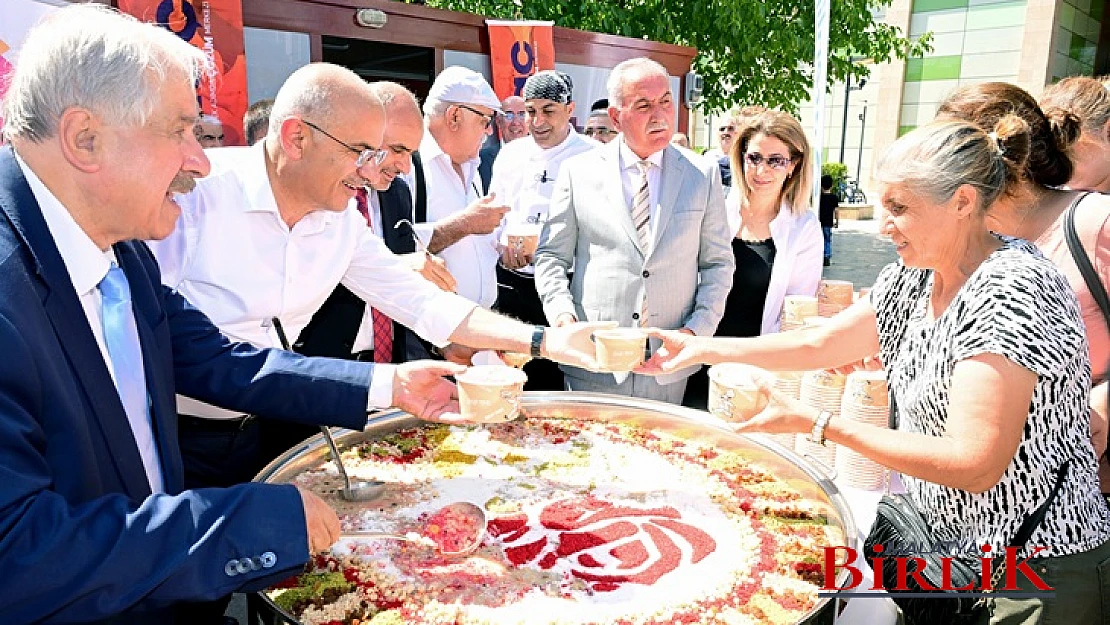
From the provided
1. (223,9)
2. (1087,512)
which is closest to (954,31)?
(223,9)

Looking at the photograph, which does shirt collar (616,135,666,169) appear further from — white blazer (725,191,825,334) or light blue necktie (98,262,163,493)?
light blue necktie (98,262,163,493)

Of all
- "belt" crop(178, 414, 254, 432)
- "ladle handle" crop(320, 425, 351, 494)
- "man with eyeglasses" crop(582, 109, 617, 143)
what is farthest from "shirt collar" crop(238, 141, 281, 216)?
"man with eyeglasses" crop(582, 109, 617, 143)

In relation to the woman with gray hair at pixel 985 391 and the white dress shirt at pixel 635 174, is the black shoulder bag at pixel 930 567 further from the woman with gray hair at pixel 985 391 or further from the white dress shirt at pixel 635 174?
the white dress shirt at pixel 635 174

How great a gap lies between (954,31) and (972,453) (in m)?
30.7

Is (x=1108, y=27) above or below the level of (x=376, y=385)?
above

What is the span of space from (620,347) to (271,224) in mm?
1200

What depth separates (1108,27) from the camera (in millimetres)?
27219

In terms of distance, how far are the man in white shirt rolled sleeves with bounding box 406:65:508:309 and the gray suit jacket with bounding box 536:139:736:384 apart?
98 centimetres

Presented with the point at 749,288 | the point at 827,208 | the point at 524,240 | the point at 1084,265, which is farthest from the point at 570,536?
the point at 827,208

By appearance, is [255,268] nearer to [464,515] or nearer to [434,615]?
[464,515]

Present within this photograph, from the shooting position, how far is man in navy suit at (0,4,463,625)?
1.06m

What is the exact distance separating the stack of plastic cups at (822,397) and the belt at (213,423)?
1697mm

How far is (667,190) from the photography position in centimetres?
325

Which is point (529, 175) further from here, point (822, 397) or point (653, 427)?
point (822, 397)
